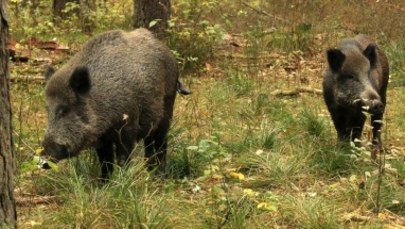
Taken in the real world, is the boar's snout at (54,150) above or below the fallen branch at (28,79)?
above

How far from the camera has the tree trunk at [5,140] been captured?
11.0ft

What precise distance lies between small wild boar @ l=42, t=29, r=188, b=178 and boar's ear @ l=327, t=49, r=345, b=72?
182 centimetres

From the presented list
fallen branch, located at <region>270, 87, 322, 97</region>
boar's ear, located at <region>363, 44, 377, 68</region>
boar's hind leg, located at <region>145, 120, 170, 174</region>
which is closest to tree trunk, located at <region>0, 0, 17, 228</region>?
boar's hind leg, located at <region>145, 120, 170, 174</region>

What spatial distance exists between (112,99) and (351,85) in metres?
2.75

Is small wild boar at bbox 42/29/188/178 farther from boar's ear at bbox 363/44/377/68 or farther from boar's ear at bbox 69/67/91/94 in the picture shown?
boar's ear at bbox 363/44/377/68

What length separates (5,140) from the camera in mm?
3424

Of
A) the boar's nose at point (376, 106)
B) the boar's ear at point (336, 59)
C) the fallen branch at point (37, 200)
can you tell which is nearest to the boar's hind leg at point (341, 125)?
the boar's ear at point (336, 59)

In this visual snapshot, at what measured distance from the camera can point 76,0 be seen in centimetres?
1402

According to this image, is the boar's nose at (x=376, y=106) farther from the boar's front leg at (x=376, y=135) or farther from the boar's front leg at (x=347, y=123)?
the boar's front leg at (x=347, y=123)

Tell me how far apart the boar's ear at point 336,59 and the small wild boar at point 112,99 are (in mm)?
1824

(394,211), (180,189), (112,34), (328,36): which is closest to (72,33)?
(328,36)

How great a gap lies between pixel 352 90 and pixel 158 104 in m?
2.22

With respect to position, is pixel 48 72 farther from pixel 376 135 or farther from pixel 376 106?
pixel 376 135

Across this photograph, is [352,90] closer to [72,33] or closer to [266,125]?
[266,125]
